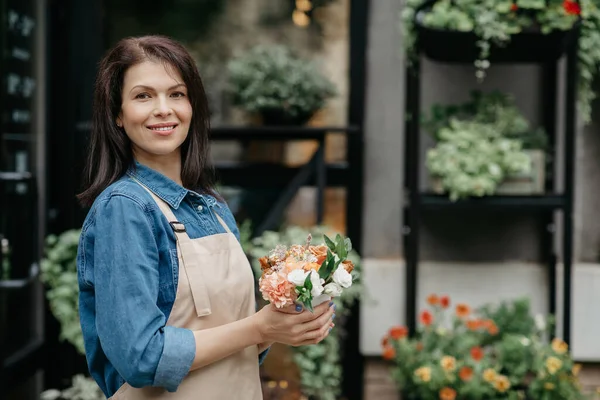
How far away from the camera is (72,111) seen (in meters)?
4.16

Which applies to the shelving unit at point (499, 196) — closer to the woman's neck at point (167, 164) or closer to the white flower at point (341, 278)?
the woman's neck at point (167, 164)

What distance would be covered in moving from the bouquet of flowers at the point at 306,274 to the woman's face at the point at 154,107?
35cm

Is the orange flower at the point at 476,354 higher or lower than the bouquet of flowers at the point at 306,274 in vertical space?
lower

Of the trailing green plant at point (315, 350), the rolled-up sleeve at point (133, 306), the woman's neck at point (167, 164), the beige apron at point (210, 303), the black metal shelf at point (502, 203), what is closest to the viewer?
the rolled-up sleeve at point (133, 306)

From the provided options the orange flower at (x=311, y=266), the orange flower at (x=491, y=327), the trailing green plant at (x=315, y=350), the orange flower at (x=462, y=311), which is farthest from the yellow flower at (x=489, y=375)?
the orange flower at (x=311, y=266)

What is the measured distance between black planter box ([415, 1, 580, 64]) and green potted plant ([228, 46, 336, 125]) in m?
0.61

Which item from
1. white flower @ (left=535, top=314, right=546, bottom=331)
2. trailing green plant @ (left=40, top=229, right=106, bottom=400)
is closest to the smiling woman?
trailing green plant @ (left=40, top=229, right=106, bottom=400)

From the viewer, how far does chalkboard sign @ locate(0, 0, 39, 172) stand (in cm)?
373

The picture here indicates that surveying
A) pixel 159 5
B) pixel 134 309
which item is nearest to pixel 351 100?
pixel 159 5

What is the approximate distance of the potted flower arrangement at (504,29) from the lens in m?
3.52

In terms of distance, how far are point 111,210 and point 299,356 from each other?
7.45ft

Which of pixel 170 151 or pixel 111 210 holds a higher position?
pixel 170 151

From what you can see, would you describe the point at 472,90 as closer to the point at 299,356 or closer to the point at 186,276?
the point at 299,356

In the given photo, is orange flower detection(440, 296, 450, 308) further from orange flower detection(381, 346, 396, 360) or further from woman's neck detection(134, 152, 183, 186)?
woman's neck detection(134, 152, 183, 186)
